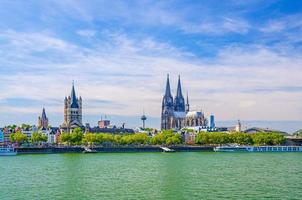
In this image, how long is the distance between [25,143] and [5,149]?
25053 mm

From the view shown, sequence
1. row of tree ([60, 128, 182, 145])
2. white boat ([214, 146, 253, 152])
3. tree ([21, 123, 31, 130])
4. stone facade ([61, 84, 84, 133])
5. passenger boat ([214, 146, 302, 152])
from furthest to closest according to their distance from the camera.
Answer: tree ([21, 123, 31, 130]) → stone facade ([61, 84, 84, 133]) → row of tree ([60, 128, 182, 145]) → passenger boat ([214, 146, 302, 152]) → white boat ([214, 146, 253, 152])

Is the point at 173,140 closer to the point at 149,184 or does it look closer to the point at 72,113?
the point at 72,113

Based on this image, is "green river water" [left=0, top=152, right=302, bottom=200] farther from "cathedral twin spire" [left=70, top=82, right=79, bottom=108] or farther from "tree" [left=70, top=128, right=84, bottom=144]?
"cathedral twin spire" [left=70, top=82, right=79, bottom=108]

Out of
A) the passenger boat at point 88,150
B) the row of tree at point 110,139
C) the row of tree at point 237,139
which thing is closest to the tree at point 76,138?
the row of tree at point 110,139

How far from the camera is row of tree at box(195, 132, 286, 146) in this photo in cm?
12169

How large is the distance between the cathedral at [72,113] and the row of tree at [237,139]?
39820mm

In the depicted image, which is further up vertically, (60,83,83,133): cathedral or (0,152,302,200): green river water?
(60,83,83,133): cathedral

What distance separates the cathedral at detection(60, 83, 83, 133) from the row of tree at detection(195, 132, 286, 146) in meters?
39.8

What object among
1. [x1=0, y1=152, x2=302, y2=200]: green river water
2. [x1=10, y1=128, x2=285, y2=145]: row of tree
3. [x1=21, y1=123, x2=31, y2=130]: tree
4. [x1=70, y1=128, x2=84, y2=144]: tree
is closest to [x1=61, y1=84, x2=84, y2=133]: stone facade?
[x1=21, y1=123, x2=31, y2=130]: tree

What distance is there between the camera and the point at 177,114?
573 feet

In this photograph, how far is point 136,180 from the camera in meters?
40.2

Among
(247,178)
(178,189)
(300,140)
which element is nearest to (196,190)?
(178,189)

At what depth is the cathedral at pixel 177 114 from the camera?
170m

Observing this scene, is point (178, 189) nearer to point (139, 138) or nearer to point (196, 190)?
point (196, 190)
